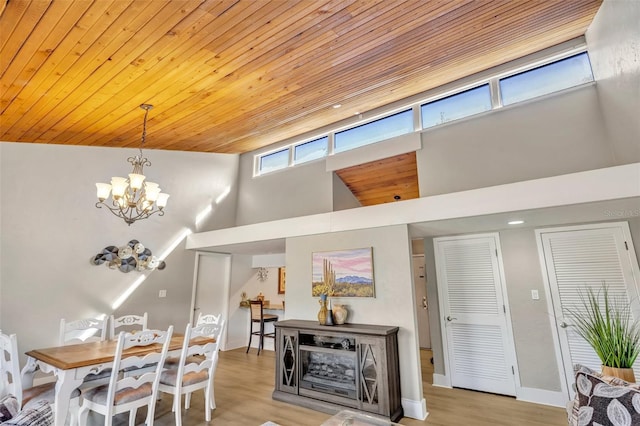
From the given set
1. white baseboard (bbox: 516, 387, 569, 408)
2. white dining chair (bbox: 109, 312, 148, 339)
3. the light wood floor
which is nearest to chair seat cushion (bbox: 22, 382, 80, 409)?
the light wood floor

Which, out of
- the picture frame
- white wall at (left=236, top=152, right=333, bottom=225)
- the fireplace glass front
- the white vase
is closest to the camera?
the fireplace glass front

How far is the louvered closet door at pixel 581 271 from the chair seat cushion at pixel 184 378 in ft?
13.6

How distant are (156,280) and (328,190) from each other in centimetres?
342

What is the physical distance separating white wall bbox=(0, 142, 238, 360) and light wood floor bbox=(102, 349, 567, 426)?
185cm

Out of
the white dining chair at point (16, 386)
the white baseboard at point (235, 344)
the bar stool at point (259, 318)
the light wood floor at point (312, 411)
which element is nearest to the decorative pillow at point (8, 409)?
the white dining chair at point (16, 386)

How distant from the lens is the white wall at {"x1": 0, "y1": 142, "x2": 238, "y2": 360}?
3.82 meters

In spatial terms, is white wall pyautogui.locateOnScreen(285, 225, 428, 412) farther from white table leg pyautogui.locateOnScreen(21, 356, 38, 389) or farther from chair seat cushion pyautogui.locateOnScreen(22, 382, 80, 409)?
white table leg pyautogui.locateOnScreen(21, 356, 38, 389)

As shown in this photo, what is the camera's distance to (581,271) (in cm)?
358

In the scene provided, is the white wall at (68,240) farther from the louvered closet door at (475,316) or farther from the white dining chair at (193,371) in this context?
the louvered closet door at (475,316)

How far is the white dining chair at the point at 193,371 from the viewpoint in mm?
2824

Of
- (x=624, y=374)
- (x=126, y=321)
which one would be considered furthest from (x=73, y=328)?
(x=624, y=374)

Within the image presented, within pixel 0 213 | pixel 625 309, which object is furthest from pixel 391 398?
pixel 0 213

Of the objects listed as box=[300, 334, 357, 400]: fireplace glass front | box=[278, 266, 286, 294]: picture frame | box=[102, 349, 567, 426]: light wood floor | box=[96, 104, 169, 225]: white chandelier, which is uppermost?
box=[96, 104, 169, 225]: white chandelier

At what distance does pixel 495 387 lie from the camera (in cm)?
384
